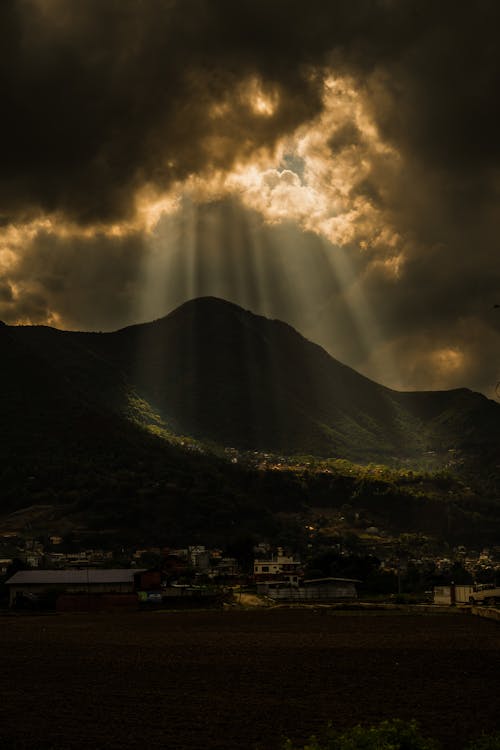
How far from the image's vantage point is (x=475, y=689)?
2997 cm

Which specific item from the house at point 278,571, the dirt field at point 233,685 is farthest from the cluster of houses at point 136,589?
the dirt field at point 233,685

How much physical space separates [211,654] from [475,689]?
48.6ft

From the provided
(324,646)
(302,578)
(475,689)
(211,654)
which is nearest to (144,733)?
(475,689)

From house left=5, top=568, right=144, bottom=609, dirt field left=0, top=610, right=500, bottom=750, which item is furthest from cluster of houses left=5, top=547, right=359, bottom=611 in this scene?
dirt field left=0, top=610, right=500, bottom=750

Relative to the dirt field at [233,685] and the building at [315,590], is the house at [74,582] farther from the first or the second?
the dirt field at [233,685]

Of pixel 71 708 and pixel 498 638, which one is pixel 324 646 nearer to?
pixel 498 638

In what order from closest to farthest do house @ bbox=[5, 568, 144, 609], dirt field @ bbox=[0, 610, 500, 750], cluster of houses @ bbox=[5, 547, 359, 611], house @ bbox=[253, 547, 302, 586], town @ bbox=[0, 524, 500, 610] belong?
dirt field @ bbox=[0, 610, 500, 750] → cluster of houses @ bbox=[5, 547, 359, 611] → town @ bbox=[0, 524, 500, 610] → house @ bbox=[5, 568, 144, 609] → house @ bbox=[253, 547, 302, 586]

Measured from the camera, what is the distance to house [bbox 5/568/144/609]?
105m

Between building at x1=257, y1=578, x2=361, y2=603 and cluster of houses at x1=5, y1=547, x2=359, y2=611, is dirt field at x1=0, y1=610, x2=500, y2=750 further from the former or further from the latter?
building at x1=257, y1=578, x2=361, y2=603

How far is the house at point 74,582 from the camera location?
105375mm

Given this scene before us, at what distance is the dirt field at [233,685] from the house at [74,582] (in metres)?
50.1

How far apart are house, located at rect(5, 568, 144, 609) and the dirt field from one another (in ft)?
164

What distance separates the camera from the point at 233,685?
1212 inches

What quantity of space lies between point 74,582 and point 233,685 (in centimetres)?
8211
